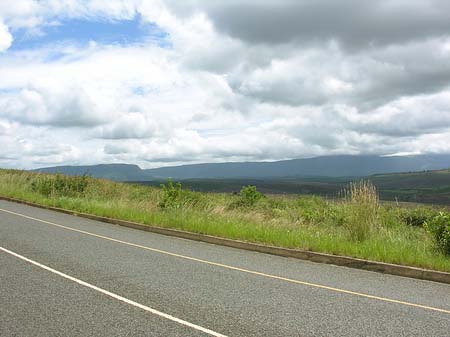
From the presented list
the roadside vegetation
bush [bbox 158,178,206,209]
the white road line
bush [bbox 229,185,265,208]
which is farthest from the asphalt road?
bush [bbox 229,185,265,208]

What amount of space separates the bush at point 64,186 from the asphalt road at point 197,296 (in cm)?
1631

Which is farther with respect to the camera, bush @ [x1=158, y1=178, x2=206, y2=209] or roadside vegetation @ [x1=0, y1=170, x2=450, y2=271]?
bush @ [x1=158, y1=178, x2=206, y2=209]

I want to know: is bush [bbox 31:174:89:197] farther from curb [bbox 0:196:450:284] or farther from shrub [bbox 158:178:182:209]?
curb [bbox 0:196:450:284]

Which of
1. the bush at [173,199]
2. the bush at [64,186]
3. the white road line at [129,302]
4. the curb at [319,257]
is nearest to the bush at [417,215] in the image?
the bush at [173,199]

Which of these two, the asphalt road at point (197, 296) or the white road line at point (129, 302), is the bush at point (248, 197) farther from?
the white road line at point (129, 302)

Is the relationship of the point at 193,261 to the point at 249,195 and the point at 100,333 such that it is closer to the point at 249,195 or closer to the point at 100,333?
the point at 100,333

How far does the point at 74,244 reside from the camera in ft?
37.9

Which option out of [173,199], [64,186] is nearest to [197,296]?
[173,199]

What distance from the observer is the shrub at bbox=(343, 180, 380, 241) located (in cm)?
1180

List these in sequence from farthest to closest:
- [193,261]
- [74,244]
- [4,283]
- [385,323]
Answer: [74,244] < [193,261] < [4,283] < [385,323]

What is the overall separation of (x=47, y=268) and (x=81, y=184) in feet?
66.1

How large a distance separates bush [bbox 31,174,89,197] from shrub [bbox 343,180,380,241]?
1870 cm

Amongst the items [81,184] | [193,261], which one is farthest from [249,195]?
[193,261]

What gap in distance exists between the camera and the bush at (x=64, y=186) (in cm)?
2672
